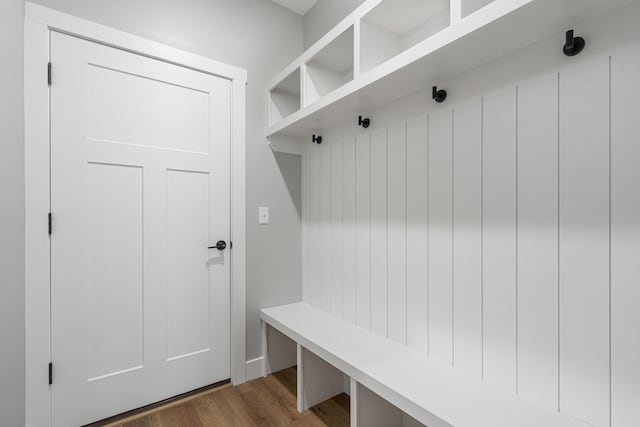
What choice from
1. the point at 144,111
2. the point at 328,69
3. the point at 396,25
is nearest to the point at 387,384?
the point at 396,25

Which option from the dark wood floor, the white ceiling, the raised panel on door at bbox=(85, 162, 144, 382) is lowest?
the dark wood floor

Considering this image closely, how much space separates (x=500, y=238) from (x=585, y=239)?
0.25m

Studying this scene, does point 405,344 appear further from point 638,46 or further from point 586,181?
point 638,46

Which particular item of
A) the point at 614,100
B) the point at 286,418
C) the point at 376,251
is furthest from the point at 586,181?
the point at 286,418

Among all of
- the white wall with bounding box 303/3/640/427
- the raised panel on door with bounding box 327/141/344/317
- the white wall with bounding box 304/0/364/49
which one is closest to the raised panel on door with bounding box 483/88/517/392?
the white wall with bounding box 303/3/640/427

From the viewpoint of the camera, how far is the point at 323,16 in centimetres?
213

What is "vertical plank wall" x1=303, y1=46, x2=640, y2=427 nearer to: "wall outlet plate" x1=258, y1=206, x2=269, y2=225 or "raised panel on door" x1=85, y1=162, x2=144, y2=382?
"wall outlet plate" x1=258, y1=206, x2=269, y2=225

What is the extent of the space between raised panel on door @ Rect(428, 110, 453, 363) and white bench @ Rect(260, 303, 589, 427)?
0.14 metres

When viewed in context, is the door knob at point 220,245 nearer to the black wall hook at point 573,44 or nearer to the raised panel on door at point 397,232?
the raised panel on door at point 397,232

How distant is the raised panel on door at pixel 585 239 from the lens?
35.3 inches

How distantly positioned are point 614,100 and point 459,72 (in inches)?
21.3

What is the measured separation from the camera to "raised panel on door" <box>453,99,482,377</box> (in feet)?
3.97

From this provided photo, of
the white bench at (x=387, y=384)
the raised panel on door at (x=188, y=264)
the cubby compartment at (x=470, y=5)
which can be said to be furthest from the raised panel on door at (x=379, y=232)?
the raised panel on door at (x=188, y=264)

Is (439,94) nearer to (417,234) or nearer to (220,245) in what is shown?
(417,234)
